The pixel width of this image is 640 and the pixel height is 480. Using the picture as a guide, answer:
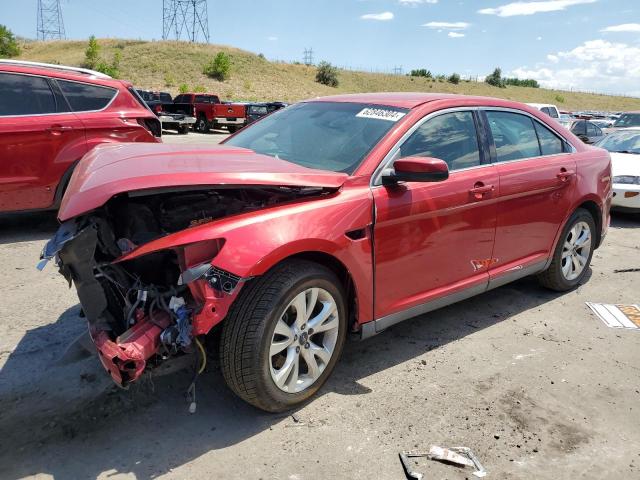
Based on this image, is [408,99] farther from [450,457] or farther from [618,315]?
[618,315]

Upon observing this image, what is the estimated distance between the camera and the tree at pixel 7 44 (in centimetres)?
5422

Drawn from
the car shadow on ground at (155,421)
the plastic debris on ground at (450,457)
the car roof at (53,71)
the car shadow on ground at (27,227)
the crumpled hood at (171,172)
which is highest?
the car roof at (53,71)

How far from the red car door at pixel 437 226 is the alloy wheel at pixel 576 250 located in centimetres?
130

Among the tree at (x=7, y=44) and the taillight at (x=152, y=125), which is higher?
the tree at (x=7, y=44)

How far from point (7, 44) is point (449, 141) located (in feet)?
214

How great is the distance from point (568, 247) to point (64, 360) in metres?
4.26

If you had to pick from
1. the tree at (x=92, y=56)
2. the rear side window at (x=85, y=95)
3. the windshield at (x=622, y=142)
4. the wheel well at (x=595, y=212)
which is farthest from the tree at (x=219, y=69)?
the wheel well at (x=595, y=212)

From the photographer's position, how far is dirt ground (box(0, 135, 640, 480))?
8.33ft

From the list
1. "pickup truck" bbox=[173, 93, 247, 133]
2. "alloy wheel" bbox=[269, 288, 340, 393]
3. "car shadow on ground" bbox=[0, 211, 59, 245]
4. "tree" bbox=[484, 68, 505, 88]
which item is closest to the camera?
"alloy wheel" bbox=[269, 288, 340, 393]

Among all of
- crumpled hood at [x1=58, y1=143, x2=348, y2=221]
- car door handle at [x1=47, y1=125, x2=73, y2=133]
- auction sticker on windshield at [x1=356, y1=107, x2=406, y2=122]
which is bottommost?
crumpled hood at [x1=58, y1=143, x2=348, y2=221]

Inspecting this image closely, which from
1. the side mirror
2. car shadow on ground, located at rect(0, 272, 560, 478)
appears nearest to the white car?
the side mirror

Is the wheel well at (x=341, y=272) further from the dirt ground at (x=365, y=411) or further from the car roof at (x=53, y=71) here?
the car roof at (x=53, y=71)

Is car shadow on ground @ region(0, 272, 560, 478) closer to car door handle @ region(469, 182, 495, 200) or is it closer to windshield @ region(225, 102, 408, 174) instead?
car door handle @ region(469, 182, 495, 200)

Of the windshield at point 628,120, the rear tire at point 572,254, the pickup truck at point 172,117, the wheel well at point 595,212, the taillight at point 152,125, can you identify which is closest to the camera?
the rear tire at point 572,254
